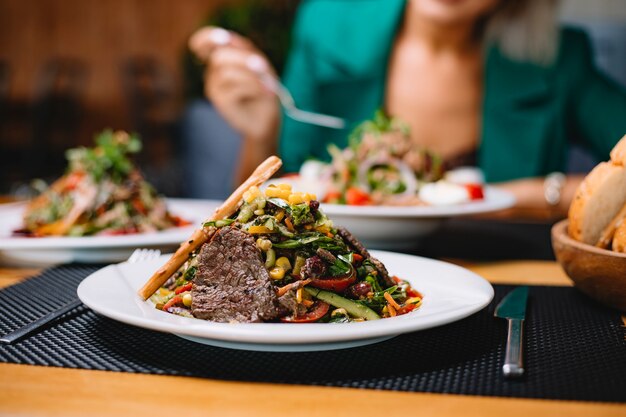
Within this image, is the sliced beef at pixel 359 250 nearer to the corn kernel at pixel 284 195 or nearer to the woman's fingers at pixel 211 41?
the corn kernel at pixel 284 195

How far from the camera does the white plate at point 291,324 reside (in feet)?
2.66

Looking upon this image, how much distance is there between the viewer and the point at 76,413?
2.43ft

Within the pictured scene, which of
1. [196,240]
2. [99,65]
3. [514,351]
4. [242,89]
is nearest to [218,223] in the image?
[196,240]

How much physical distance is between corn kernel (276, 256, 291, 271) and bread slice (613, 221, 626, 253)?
1.76ft

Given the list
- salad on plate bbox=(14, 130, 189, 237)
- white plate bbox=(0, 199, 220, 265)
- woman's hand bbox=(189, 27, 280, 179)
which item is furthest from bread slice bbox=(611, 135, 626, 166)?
woman's hand bbox=(189, 27, 280, 179)

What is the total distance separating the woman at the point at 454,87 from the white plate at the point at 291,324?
1976 millimetres

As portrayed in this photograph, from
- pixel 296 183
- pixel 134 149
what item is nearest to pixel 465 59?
pixel 296 183

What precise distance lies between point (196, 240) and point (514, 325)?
498 millimetres

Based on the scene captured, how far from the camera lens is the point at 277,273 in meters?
0.99

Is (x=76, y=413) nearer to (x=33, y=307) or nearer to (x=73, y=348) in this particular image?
(x=73, y=348)

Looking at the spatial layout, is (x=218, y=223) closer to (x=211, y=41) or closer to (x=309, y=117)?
(x=211, y=41)

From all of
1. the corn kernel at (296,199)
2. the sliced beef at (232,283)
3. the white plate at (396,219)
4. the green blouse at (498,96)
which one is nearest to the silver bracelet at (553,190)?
the green blouse at (498,96)

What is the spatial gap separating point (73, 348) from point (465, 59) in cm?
293

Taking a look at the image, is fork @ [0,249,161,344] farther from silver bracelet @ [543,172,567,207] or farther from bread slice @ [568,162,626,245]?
silver bracelet @ [543,172,567,207]
